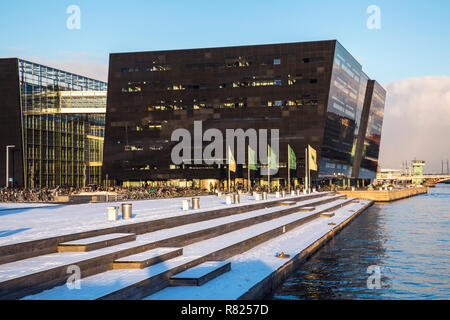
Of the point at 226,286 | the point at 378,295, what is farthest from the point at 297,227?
the point at 226,286

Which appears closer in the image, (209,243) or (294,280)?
(294,280)

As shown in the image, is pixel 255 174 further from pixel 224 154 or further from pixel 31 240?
pixel 31 240

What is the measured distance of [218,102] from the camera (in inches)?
4530

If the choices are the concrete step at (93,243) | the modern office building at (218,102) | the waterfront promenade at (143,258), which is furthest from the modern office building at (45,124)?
the concrete step at (93,243)

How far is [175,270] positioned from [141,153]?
104 meters

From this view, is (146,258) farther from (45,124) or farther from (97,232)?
(45,124)

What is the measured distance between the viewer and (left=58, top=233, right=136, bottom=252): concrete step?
1719 cm

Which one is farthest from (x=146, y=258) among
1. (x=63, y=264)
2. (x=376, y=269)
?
(x=376, y=269)

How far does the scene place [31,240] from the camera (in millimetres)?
16484

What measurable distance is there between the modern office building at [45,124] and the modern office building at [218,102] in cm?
581

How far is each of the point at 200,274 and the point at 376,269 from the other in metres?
10.7

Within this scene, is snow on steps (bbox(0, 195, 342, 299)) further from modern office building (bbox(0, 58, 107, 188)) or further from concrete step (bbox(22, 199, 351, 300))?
modern office building (bbox(0, 58, 107, 188))

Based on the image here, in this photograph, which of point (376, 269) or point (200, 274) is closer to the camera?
point (200, 274)

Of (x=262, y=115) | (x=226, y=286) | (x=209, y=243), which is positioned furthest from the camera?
(x=262, y=115)
